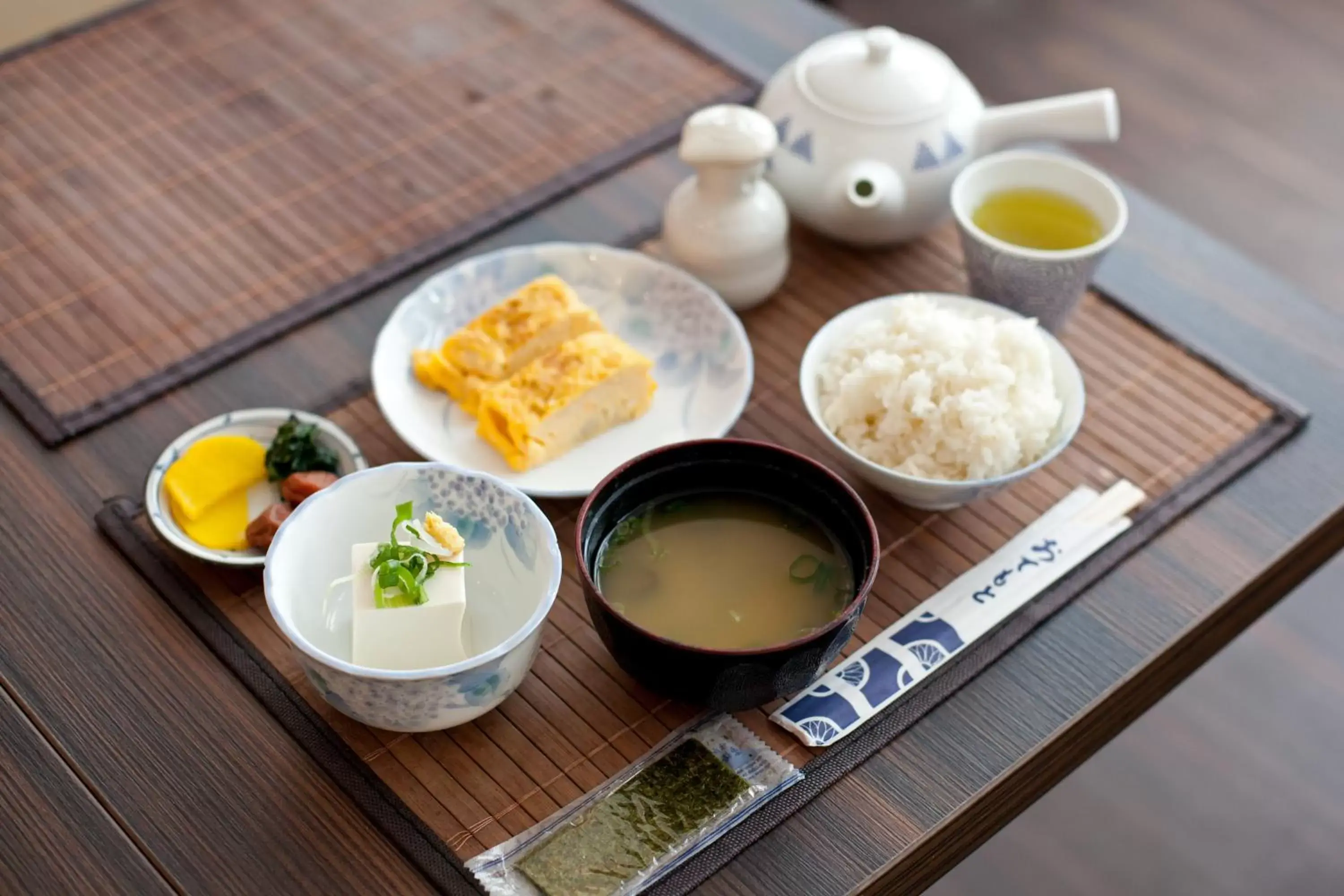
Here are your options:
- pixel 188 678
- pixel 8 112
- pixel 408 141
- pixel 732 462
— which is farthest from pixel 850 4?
pixel 188 678

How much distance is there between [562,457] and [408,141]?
0.61 m

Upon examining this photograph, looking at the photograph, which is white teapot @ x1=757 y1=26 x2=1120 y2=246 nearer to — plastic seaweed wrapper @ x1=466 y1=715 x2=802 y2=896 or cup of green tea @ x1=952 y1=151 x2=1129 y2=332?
cup of green tea @ x1=952 y1=151 x2=1129 y2=332

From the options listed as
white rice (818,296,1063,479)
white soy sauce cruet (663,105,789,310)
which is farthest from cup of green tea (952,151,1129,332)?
white soy sauce cruet (663,105,789,310)

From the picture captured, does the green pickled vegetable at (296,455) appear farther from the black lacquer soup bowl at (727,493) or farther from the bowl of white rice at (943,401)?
the bowl of white rice at (943,401)

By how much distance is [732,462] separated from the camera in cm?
127

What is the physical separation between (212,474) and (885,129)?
828 mm

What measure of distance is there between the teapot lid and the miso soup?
54 centimetres

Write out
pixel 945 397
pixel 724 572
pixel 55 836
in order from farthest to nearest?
pixel 945 397
pixel 724 572
pixel 55 836

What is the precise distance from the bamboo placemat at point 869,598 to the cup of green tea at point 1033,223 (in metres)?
0.09

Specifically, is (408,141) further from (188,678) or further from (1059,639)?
(1059,639)

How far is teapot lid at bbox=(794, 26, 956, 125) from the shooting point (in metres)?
1.56

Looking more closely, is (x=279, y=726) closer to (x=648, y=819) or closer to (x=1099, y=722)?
(x=648, y=819)

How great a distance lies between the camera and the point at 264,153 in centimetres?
177

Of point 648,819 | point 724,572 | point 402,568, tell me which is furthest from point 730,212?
point 648,819
